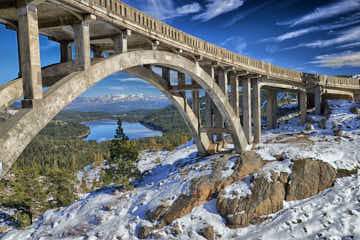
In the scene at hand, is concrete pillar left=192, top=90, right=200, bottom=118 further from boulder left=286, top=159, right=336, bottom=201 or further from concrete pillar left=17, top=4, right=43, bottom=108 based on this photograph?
concrete pillar left=17, top=4, right=43, bottom=108

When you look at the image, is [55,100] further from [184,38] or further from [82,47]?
[184,38]

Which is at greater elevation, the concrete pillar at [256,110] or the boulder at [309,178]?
the concrete pillar at [256,110]

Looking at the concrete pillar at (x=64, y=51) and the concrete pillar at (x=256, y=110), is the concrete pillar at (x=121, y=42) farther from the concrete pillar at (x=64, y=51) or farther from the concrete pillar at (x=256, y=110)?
the concrete pillar at (x=256, y=110)

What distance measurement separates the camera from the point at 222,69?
68.0 ft

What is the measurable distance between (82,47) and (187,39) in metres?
8.40

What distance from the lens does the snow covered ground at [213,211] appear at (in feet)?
42.2

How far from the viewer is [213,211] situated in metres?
15.6

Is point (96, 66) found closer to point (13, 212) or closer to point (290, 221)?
point (290, 221)

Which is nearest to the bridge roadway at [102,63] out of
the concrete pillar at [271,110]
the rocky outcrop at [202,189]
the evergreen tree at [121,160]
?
the rocky outcrop at [202,189]

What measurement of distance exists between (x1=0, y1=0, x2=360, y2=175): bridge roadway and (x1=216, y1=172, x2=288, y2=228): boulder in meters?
6.05

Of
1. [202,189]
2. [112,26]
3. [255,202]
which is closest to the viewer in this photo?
[112,26]

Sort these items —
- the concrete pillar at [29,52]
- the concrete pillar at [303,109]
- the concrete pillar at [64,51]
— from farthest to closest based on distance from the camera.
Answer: the concrete pillar at [303,109] < the concrete pillar at [64,51] < the concrete pillar at [29,52]

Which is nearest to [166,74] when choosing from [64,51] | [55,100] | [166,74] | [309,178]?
[166,74]

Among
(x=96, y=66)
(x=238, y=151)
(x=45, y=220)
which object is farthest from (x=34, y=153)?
(x=96, y=66)
